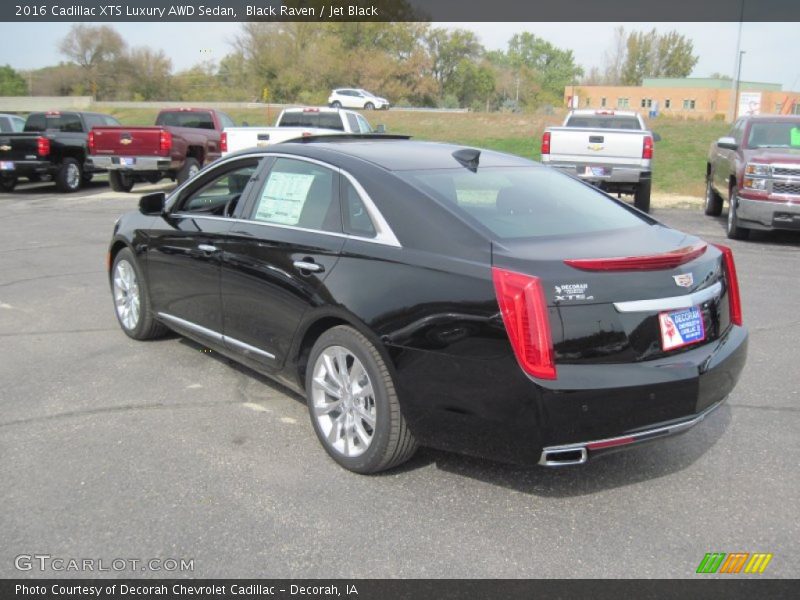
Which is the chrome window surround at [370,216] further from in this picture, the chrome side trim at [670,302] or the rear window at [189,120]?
the rear window at [189,120]

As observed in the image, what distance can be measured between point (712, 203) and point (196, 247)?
12420 millimetres

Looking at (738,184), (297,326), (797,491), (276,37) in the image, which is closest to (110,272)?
(297,326)

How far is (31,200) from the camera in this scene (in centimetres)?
1750

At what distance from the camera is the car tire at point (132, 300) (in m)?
5.95

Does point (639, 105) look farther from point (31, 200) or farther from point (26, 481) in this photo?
point (26, 481)

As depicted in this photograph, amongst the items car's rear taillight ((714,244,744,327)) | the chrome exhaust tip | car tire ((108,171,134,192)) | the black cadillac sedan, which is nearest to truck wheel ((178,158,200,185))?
car tire ((108,171,134,192))

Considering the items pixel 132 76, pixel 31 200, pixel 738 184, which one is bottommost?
pixel 31 200

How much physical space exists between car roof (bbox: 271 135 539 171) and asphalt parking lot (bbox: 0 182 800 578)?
160 cm

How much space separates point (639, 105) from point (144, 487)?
93.1 meters

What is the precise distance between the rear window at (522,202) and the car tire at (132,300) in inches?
111

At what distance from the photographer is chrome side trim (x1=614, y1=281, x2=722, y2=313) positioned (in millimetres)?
3332

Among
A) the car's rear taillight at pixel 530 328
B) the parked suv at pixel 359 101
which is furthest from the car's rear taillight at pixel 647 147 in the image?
the parked suv at pixel 359 101

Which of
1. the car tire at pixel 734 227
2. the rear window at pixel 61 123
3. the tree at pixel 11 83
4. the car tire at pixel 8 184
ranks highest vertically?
the tree at pixel 11 83

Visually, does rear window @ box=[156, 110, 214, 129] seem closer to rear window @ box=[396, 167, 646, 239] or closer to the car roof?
the car roof
